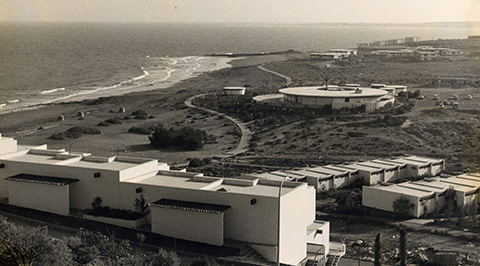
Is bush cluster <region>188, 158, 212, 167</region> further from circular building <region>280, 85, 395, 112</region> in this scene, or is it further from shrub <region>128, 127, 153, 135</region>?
circular building <region>280, 85, 395, 112</region>

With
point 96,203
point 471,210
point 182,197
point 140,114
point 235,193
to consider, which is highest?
point 235,193

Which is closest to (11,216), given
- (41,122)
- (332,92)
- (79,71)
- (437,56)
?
(41,122)

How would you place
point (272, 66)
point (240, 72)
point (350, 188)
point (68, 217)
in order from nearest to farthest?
point (68, 217), point (350, 188), point (240, 72), point (272, 66)

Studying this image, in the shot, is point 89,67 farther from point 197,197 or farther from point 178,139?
point 197,197

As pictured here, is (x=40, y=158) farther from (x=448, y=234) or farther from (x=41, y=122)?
(x=41, y=122)

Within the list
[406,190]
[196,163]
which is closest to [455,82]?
[196,163]

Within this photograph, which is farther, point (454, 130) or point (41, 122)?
point (41, 122)

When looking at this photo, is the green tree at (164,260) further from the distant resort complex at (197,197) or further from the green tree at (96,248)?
the distant resort complex at (197,197)
